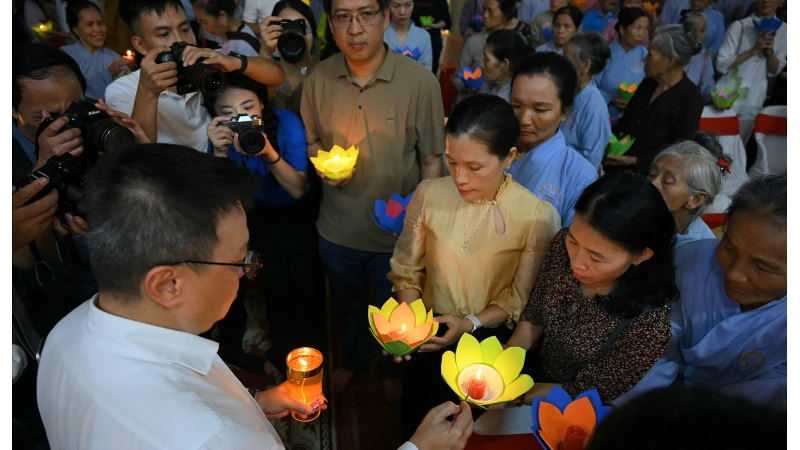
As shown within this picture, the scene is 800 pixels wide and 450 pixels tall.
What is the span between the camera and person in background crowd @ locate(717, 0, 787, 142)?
423cm

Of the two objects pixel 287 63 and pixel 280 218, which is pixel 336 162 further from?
pixel 287 63

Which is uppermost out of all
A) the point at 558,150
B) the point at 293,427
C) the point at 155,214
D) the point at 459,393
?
the point at 155,214

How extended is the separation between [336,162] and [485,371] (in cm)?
107

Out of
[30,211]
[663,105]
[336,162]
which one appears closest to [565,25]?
[663,105]

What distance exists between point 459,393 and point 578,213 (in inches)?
21.9

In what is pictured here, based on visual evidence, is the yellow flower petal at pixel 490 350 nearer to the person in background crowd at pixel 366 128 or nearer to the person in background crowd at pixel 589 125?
the person in background crowd at pixel 366 128

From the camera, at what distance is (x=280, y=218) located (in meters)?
2.30

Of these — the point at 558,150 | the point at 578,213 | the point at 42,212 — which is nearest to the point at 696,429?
the point at 578,213

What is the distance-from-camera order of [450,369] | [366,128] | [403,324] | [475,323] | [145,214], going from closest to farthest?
[145,214], [450,369], [403,324], [475,323], [366,128]

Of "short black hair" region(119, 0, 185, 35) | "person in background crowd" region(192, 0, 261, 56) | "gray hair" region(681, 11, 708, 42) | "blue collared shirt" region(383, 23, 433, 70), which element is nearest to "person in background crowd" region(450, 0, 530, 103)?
"blue collared shirt" region(383, 23, 433, 70)

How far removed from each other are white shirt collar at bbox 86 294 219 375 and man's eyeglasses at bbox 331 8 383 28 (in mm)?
1430

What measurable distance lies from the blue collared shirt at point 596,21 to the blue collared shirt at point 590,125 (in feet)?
8.27

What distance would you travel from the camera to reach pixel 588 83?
2965mm

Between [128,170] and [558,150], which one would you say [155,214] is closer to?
[128,170]
